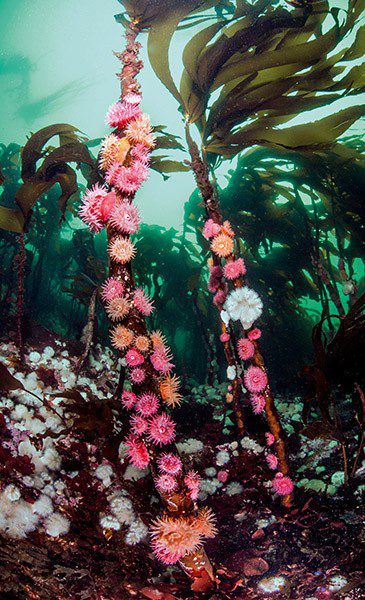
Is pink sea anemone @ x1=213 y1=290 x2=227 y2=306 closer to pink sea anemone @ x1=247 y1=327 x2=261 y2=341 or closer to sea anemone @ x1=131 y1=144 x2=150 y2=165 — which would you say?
pink sea anemone @ x1=247 y1=327 x2=261 y2=341

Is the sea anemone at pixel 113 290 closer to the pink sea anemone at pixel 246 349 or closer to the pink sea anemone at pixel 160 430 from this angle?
the pink sea anemone at pixel 160 430

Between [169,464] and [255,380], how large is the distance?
2.82 feet

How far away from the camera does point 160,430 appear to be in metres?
1.66

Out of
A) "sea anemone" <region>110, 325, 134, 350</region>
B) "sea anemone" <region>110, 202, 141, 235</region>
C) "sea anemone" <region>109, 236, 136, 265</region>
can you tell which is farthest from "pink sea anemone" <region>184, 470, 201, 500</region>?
"sea anemone" <region>110, 202, 141, 235</region>

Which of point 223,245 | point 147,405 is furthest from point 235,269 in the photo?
point 147,405

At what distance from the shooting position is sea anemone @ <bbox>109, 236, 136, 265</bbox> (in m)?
1.75

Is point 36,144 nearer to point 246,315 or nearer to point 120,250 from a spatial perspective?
point 120,250

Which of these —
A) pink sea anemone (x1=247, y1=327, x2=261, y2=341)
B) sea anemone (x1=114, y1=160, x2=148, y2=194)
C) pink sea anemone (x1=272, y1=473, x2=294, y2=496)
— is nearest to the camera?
sea anemone (x1=114, y1=160, x2=148, y2=194)

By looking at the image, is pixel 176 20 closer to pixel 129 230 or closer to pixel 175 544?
pixel 129 230

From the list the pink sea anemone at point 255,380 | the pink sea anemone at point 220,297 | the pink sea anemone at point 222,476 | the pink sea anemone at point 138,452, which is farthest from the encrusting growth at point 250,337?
the pink sea anemone at point 138,452

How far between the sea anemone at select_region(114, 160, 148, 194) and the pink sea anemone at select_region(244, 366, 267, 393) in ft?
4.75

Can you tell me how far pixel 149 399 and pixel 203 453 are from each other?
1.70 meters

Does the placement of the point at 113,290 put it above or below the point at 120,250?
below

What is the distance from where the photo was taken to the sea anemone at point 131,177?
5.80ft
